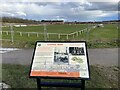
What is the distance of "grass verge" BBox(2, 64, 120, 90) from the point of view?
7.01 meters

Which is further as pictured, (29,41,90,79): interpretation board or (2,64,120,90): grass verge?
(2,64,120,90): grass verge

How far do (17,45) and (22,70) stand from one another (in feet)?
24.8

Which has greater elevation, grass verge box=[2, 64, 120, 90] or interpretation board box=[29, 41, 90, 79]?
interpretation board box=[29, 41, 90, 79]

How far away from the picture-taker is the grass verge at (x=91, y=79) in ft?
23.0

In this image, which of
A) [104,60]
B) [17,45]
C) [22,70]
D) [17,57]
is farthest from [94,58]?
[17,45]

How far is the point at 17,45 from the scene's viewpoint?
1564cm

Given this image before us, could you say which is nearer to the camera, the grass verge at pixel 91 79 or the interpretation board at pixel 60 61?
the interpretation board at pixel 60 61

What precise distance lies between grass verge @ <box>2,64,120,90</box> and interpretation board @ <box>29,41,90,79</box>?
1.68 meters

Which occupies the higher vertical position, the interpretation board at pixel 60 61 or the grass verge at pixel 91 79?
the interpretation board at pixel 60 61

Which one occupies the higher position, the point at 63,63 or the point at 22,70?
the point at 63,63

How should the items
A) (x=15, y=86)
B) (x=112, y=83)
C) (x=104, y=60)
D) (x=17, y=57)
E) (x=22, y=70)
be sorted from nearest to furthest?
(x=15, y=86) < (x=112, y=83) < (x=22, y=70) < (x=104, y=60) < (x=17, y=57)

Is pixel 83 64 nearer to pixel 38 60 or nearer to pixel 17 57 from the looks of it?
pixel 38 60

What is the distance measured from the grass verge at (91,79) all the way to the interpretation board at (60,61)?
1.68 meters

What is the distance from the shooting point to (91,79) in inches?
291
